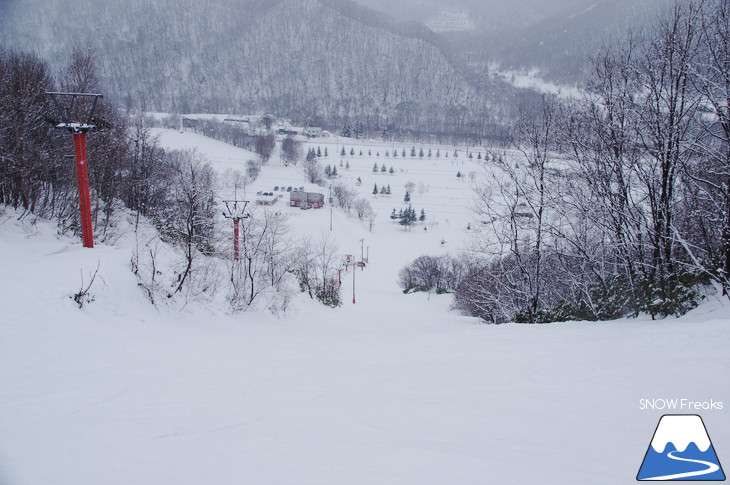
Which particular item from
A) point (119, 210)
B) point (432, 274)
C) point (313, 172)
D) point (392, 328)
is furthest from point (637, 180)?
point (313, 172)

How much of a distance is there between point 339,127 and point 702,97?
14356 cm

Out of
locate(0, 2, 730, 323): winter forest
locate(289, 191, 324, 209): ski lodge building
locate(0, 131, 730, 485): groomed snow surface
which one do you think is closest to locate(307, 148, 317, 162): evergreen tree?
locate(289, 191, 324, 209): ski lodge building

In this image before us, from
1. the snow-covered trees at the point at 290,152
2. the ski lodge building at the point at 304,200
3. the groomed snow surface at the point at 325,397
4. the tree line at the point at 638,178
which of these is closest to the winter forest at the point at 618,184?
the tree line at the point at 638,178

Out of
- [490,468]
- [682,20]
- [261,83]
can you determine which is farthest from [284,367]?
[261,83]

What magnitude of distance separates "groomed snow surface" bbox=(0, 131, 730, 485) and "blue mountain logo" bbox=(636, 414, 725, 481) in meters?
0.15

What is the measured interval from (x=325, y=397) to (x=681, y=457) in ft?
11.0

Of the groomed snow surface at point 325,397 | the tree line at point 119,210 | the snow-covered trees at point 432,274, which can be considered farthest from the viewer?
the snow-covered trees at point 432,274

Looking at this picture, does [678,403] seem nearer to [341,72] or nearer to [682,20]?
[682,20]

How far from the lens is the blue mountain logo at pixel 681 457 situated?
262 centimetres

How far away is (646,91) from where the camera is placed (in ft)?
29.2

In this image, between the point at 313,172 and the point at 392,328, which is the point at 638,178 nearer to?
the point at 392,328

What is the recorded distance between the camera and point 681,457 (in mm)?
2807

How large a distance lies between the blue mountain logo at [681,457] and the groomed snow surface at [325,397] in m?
0.15

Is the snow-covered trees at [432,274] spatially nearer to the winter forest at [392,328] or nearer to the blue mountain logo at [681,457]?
the winter forest at [392,328]
